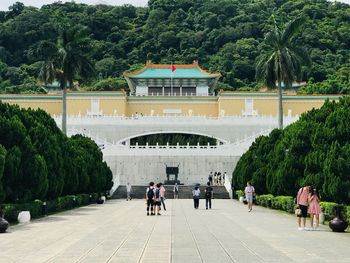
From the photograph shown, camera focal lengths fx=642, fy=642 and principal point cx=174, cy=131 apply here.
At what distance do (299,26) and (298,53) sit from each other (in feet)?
6.55

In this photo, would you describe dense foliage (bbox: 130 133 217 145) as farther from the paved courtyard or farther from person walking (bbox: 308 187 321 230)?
person walking (bbox: 308 187 321 230)

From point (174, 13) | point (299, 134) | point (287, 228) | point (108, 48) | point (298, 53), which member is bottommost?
point (287, 228)

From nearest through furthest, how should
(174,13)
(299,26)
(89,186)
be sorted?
1. (89,186)
2. (299,26)
3. (174,13)

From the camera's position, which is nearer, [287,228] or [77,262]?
[77,262]

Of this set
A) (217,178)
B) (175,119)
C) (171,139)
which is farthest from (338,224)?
(171,139)

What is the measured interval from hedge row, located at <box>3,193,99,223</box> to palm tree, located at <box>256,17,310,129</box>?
15681mm

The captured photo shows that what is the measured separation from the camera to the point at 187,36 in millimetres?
112750

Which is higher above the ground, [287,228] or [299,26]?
[299,26]

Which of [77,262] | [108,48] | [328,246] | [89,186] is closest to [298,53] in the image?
[89,186]

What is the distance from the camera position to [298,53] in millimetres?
43406

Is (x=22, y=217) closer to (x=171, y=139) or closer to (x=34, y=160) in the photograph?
(x=34, y=160)

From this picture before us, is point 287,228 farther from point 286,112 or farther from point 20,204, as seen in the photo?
point 286,112

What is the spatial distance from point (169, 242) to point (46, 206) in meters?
10.9

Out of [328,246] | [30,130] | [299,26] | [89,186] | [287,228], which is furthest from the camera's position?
[299,26]
